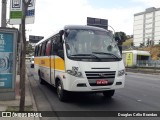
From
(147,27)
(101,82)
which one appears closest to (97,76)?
(101,82)

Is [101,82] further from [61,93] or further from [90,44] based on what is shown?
[61,93]

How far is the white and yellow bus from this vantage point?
9.98 m

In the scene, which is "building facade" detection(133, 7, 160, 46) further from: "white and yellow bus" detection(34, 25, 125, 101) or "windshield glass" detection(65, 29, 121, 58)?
"white and yellow bus" detection(34, 25, 125, 101)

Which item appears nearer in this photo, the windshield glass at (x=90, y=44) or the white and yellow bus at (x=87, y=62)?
the white and yellow bus at (x=87, y=62)

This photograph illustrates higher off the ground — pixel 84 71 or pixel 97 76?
pixel 84 71

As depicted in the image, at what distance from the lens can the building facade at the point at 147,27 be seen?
125 meters

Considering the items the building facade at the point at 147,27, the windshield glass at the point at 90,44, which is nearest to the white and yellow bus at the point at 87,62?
the windshield glass at the point at 90,44

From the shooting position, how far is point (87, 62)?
33.1ft

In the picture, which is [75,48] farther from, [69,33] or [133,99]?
[133,99]

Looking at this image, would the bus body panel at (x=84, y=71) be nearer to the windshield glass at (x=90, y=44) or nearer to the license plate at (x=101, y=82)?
the license plate at (x=101, y=82)

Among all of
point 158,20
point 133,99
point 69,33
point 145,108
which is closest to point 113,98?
point 133,99

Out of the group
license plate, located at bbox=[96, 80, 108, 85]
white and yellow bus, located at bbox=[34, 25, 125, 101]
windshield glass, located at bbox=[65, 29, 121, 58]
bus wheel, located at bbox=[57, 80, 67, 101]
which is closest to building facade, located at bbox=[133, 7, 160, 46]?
windshield glass, located at bbox=[65, 29, 121, 58]

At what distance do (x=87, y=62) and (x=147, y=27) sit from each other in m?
126

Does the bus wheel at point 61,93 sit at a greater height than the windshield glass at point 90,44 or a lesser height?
lesser
